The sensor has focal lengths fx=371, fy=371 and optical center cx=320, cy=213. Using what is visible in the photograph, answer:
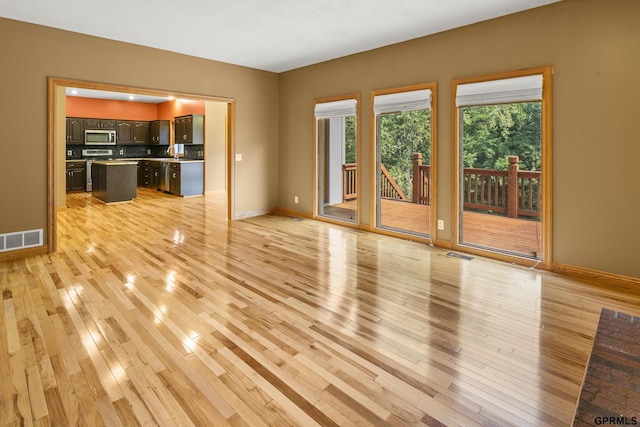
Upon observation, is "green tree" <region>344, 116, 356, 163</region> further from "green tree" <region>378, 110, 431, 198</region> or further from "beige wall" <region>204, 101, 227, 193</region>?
"beige wall" <region>204, 101, 227, 193</region>

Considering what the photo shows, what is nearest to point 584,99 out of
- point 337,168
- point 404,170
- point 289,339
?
point 404,170

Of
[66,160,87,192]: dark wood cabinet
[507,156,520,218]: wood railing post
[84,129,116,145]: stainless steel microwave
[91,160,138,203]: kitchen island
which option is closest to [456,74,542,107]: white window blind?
[507,156,520,218]: wood railing post

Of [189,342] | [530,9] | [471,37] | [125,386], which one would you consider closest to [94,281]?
[189,342]

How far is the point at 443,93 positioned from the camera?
466 cm

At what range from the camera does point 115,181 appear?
8.50 metres

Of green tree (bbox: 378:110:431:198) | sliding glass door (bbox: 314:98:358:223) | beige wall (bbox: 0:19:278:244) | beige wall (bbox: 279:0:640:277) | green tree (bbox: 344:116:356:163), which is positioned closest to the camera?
beige wall (bbox: 279:0:640:277)

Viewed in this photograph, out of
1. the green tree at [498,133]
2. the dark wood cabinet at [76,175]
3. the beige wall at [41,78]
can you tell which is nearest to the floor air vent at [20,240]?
the beige wall at [41,78]

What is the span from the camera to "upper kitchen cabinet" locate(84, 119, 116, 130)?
1092cm

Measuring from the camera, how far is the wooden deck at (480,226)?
189 inches

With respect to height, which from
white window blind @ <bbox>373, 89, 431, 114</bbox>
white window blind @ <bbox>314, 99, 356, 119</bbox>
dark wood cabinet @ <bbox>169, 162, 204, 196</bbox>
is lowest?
dark wood cabinet @ <bbox>169, 162, 204, 196</bbox>

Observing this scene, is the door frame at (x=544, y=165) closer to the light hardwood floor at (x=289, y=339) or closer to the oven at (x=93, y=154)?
the light hardwood floor at (x=289, y=339)

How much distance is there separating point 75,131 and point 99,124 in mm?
692

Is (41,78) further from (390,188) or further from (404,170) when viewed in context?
(390,188)

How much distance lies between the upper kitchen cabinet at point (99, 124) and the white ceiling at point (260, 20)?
23.5 ft
